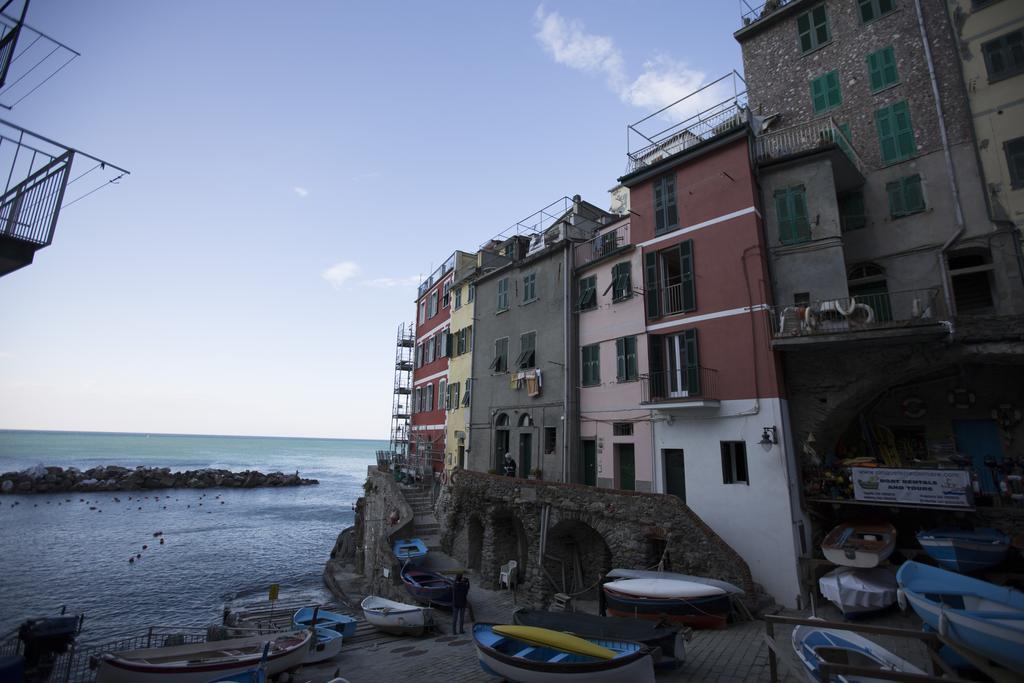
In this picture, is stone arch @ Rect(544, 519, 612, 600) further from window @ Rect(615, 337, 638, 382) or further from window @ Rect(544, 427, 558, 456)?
window @ Rect(615, 337, 638, 382)

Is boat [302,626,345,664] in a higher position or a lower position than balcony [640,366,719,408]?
lower

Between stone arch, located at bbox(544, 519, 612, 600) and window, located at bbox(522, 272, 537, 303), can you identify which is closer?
stone arch, located at bbox(544, 519, 612, 600)

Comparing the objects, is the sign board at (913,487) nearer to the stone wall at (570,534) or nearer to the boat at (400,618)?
the stone wall at (570,534)

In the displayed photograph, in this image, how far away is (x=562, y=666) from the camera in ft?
30.0

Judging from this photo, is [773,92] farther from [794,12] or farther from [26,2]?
[26,2]

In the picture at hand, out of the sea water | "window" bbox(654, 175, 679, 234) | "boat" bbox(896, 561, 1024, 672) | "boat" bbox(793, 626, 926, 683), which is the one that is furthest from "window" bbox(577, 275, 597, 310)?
the sea water

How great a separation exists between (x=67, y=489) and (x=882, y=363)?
101 metres

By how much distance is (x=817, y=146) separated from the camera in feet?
53.9

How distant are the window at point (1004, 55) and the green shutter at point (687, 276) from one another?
1010 centimetres

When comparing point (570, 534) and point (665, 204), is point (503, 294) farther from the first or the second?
point (570, 534)

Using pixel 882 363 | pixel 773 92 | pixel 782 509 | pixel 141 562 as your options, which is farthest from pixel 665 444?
pixel 141 562

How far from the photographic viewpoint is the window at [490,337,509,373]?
27688 mm

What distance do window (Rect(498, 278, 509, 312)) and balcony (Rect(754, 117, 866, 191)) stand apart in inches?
591

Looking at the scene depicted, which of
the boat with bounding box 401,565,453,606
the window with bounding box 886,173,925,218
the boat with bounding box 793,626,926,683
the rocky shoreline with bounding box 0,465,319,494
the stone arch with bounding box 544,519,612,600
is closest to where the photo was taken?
the boat with bounding box 793,626,926,683
